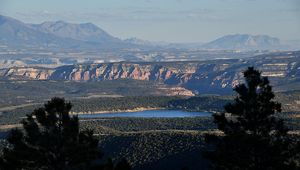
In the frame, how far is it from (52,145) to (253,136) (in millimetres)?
10292

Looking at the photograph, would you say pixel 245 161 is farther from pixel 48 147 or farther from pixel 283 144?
pixel 48 147

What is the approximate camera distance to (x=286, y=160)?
35.1 meters

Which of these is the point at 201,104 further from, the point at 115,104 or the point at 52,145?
the point at 52,145

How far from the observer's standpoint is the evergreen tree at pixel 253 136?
3500 cm

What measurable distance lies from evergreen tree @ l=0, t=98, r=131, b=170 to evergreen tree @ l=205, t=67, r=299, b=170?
6795mm

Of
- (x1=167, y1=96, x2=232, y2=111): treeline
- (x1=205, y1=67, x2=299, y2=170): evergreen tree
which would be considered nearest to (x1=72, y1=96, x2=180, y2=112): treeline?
(x1=167, y1=96, x2=232, y2=111): treeline

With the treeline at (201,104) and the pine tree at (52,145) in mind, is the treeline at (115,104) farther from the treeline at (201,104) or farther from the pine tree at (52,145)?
the pine tree at (52,145)

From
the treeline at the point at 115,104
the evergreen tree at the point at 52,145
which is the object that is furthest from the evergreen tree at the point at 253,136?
the treeline at the point at 115,104

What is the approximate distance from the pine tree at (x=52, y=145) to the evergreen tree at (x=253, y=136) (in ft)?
22.3

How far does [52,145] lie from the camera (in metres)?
34.3

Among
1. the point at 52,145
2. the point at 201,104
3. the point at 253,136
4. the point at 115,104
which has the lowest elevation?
the point at 115,104

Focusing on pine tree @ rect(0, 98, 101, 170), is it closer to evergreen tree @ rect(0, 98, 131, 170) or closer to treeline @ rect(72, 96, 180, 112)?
evergreen tree @ rect(0, 98, 131, 170)

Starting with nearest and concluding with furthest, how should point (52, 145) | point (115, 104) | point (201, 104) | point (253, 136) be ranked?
point (52, 145) < point (253, 136) < point (201, 104) < point (115, 104)

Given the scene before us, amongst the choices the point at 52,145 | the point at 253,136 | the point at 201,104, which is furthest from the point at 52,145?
the point at 201,104
